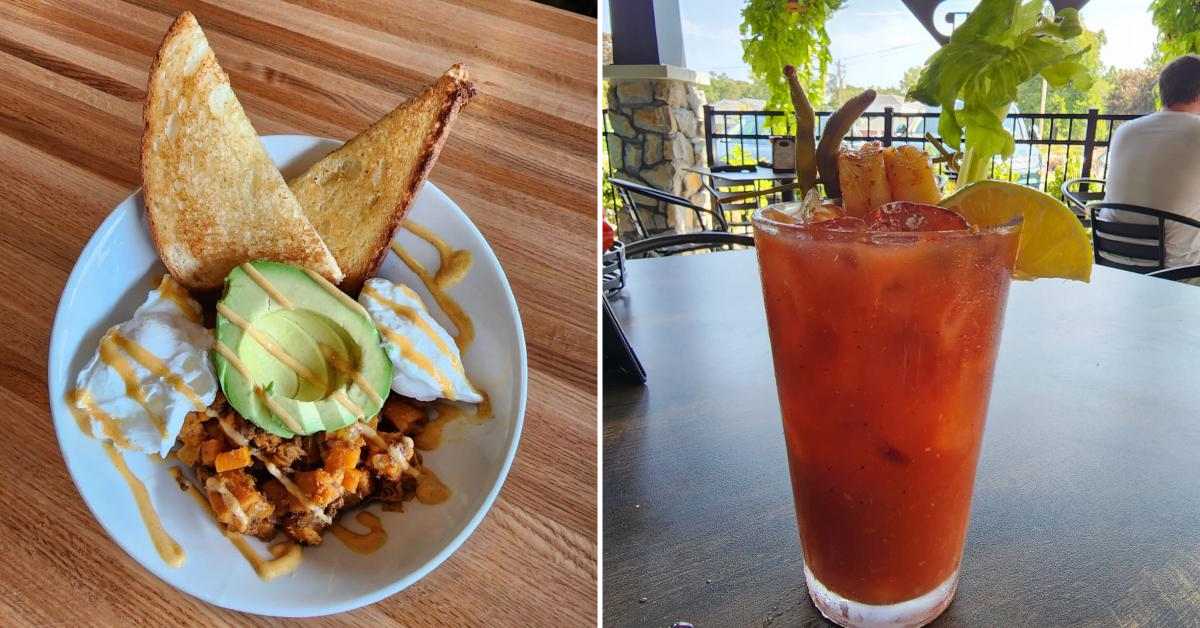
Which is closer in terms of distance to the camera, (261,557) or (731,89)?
(261,557)

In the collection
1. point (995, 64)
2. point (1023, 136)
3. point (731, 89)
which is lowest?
point (1023, 136)

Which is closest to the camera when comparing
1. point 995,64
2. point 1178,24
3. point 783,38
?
point 995,64

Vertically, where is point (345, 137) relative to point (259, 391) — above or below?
above

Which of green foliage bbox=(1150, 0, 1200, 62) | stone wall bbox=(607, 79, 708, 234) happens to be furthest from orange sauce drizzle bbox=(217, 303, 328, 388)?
green foliage bbox=(1150, 0, 1200, 62)

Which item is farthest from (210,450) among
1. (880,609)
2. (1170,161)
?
(1170,161)

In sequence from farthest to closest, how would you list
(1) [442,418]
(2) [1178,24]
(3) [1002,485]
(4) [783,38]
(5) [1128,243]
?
1. (2) [1178,24]
2. (4) [783,38]
3. (5) [1128,243]
4. (1) [442,418]
5. (3) [1002,485]

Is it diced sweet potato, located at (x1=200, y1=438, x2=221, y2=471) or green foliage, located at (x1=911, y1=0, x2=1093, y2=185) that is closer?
green foliage, located at (x1=911, y1=0, x2=1093, y2=185)

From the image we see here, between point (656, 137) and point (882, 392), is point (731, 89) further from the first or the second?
point (882, 392)

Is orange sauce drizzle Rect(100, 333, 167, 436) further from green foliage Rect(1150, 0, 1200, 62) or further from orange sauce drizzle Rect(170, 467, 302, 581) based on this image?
green foliage Rect(1150, 0, 1200, 62)
